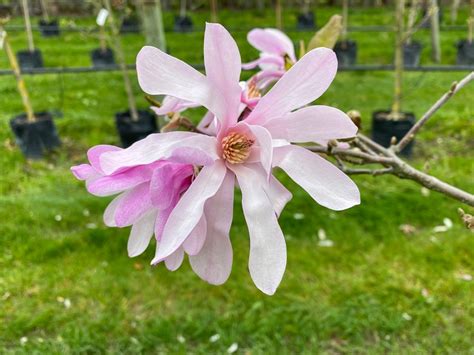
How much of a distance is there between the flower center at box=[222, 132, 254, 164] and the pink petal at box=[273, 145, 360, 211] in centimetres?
3

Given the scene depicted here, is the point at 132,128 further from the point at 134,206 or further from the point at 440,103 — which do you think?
the point at 134,206

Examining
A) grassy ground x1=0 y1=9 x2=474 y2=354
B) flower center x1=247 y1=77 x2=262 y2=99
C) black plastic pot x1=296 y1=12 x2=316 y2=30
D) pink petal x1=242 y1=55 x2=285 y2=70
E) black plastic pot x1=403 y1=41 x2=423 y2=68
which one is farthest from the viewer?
black plastic pot x1=296 y1=12 x2=316 y2=30

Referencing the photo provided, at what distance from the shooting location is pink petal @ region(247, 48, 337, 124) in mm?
354

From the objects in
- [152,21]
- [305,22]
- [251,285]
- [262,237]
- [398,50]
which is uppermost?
[262,237]

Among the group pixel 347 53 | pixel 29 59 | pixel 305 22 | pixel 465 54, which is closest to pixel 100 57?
pixel 29 59

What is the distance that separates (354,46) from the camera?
16.0 feet

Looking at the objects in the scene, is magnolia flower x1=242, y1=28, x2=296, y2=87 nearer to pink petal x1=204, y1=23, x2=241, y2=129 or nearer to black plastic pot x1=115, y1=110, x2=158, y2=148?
pink petal x1=204, y1=23, x2=241, y2=129

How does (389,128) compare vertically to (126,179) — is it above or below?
below

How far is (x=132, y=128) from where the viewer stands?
286 cm

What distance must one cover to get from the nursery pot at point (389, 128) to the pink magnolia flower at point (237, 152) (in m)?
2.51

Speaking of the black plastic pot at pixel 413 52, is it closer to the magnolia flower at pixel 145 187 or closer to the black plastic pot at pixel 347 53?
the black plastic pot at pixel 347 53

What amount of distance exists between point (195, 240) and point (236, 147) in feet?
0.26

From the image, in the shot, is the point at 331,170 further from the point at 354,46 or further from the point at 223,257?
the point at 354,46

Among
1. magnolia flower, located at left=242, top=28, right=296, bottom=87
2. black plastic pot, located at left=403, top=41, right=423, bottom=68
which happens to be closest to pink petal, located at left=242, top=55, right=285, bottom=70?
magnolia flower, located at left=242, top=28, right=296, bottom=87
